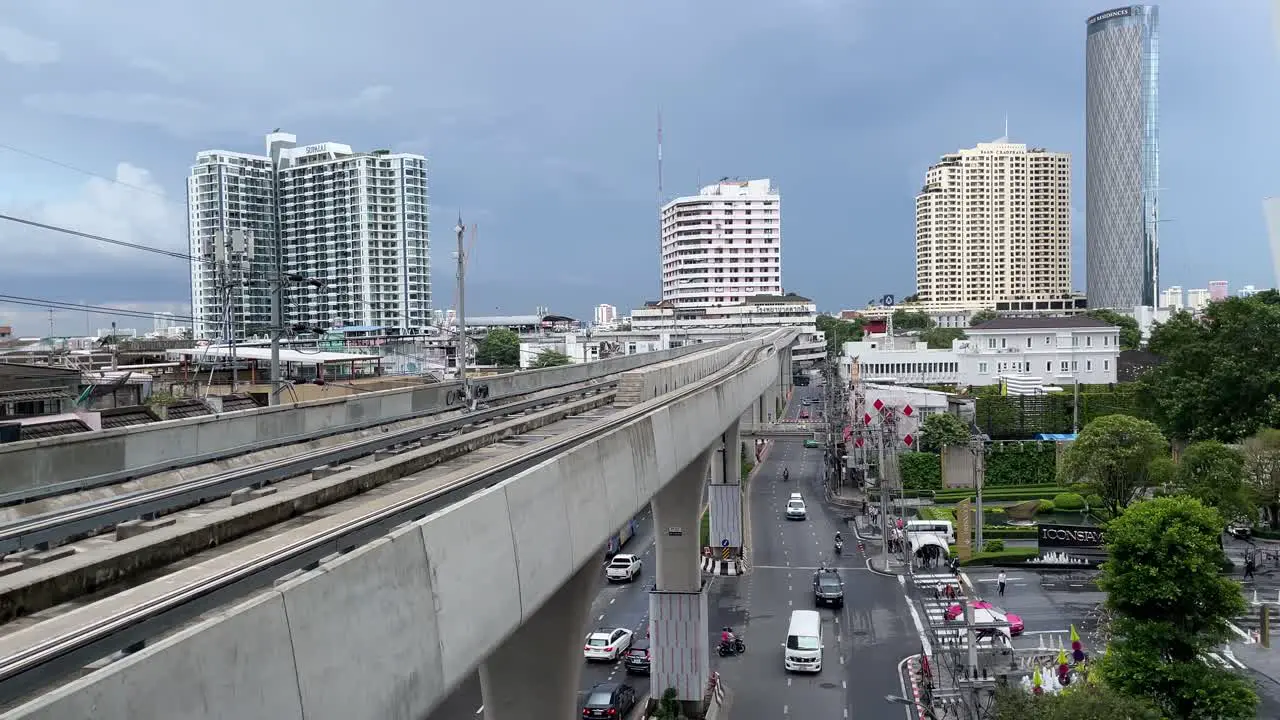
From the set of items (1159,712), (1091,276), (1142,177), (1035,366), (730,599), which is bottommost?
(730,599)

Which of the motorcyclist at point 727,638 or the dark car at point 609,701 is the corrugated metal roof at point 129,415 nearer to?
the dark car at point 609,701

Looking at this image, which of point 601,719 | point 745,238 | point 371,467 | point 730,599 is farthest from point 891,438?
point 745,238

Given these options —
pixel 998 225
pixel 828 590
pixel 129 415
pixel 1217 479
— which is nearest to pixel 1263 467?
pixel 1217 479

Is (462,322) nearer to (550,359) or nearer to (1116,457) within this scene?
(1116,457)

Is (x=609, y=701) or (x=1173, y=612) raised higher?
(x=1173, y=612)

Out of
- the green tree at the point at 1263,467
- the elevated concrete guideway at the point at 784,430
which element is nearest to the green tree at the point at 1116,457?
the green tree at the point at 1263,467

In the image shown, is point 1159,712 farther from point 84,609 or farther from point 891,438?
point 891,438

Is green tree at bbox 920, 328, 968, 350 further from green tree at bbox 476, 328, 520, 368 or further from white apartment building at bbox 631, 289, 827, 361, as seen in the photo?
green tree at bbox 476, 328, 520, 368
